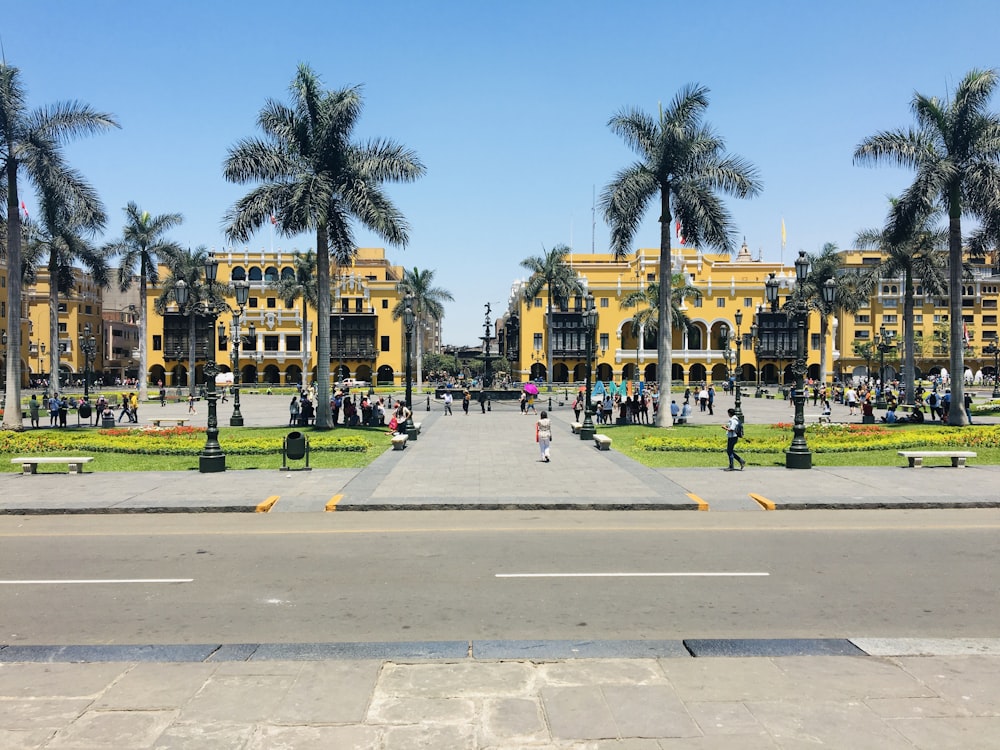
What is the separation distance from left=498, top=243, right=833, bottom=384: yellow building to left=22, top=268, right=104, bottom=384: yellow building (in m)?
54.3

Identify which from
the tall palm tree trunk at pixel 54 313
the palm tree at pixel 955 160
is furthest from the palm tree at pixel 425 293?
the palm tree at pixel 955 160

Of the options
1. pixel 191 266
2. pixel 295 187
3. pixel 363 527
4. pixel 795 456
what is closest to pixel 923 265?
pixel 795 456

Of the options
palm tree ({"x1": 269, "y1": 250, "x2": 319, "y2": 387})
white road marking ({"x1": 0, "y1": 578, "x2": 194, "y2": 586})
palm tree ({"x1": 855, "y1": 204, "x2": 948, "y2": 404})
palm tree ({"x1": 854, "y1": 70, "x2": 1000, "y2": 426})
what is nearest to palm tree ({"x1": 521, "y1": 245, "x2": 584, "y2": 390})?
palm tree ({"x1": 269, "y1": 250, "x2": 319, "y2": 387})

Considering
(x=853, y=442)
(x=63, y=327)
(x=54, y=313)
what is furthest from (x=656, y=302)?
(x=63, y=327)

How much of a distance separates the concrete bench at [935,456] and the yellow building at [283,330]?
73120mm

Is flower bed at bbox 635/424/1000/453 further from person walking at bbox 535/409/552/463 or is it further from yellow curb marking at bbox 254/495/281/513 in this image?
yellow curb marking at bbox 254/495/281/513

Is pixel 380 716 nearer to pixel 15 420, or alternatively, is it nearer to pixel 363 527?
pixel 363 527

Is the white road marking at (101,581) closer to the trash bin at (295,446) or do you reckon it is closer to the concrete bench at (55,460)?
the trash bin at (295,446)

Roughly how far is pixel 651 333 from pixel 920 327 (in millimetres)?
41314

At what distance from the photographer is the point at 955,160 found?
29.3 meters

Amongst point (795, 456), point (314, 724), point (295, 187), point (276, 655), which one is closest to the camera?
point (314, 724)

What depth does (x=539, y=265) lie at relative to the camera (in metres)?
72.2

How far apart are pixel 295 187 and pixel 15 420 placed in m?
13.0

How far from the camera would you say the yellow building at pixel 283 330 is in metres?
88.3
